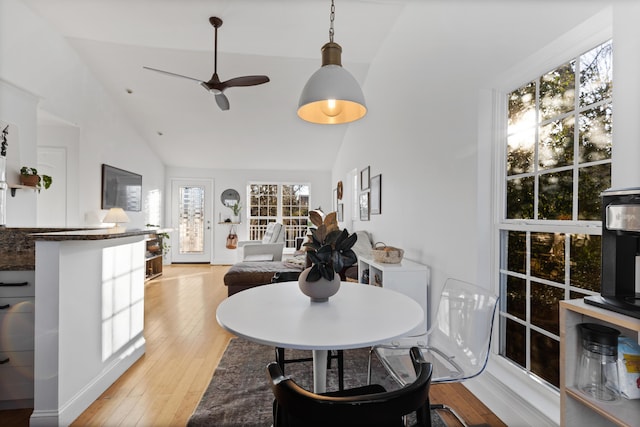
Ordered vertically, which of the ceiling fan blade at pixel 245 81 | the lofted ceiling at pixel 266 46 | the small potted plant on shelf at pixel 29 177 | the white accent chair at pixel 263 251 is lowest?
the white accent chair at pixel 263 251

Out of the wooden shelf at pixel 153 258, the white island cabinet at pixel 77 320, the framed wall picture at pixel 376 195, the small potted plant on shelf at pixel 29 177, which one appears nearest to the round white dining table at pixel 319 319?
the white island cabinet at pixel 77 320

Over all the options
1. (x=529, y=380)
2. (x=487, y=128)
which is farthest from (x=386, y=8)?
(x=529, y=380)

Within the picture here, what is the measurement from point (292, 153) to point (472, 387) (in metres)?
5.51

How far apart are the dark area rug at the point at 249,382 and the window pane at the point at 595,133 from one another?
1571 mm

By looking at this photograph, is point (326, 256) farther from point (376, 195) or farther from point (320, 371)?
point (376, 195)

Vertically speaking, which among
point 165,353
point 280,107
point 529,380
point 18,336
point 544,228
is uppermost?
point 280,107

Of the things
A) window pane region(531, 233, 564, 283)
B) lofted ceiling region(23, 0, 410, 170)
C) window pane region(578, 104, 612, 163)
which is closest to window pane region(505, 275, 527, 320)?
window pane region(531, 233, 564, 283)

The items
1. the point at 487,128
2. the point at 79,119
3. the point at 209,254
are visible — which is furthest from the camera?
the point at 209,254

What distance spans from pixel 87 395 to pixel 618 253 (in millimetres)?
2691

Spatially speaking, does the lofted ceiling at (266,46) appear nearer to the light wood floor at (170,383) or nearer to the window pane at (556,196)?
the window pane at (556,196)

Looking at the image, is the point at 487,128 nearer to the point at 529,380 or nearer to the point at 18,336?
the point at 529,380

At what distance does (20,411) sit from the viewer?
70.6 inches

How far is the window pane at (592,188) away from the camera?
1.33 metres

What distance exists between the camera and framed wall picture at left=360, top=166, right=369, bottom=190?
4513mm
